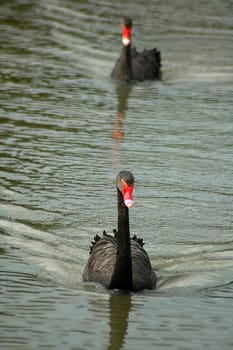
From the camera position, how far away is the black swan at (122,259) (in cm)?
809

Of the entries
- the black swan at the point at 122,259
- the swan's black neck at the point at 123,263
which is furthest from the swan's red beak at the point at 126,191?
the swan's black neck at the point at 123,263

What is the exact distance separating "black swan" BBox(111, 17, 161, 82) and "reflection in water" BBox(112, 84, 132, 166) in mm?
256

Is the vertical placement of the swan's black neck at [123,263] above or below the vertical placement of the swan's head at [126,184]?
below

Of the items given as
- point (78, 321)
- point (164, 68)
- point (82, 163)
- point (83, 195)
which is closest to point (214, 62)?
point (164, 68)

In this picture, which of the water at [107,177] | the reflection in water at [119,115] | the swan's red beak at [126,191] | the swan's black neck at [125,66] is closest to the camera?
the water at [107,177]

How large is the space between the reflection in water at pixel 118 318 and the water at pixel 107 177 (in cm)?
2

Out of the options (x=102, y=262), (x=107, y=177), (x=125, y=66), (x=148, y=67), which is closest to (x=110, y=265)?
(x=102, y=262)

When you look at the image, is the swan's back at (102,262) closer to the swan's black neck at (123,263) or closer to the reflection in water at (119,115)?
the swan's black neck at (123,263)

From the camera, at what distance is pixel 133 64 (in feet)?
57.9

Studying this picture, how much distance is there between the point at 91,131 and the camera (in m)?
13.6

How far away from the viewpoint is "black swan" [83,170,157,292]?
809 cm

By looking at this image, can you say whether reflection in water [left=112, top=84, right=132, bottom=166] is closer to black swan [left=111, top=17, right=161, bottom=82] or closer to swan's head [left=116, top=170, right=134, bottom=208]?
black swan [left=111, top=17, right=161, bottom=82]

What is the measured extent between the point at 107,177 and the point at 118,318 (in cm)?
401

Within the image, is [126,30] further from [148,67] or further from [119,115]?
[119,115]
